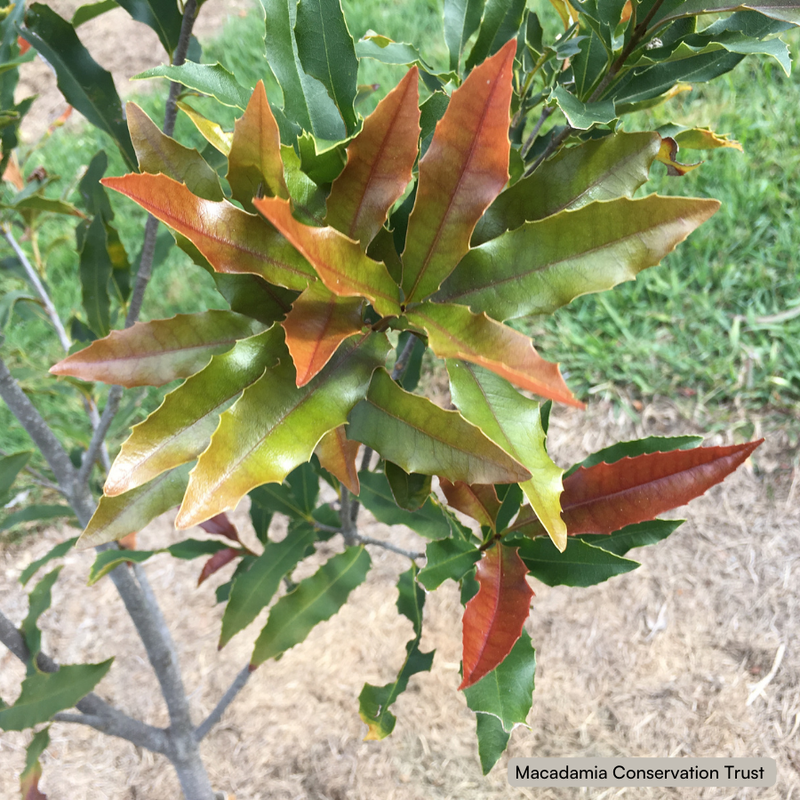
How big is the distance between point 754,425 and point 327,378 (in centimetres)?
170

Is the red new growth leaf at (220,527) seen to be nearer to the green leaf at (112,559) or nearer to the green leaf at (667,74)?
the green leaf at (112,559)

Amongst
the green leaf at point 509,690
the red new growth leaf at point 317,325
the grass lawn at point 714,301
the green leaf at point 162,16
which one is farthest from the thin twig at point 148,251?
the grass lawn at point 714,301

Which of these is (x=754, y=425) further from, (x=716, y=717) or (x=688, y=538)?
(x=716, y=717)

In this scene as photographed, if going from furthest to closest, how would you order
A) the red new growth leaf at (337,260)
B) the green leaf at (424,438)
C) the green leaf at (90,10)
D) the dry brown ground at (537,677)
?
the dry brown ground at (537,677), the green leaf at (90,10), the green leaf at (424,438), the red new growth leaf at (337,260)

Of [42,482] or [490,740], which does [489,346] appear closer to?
[490,740]

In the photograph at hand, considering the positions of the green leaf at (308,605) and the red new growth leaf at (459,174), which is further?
the green leaf at (308,605)

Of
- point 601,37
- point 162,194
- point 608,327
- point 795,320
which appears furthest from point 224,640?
point 795,320

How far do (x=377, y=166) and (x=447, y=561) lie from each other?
443 millimetres

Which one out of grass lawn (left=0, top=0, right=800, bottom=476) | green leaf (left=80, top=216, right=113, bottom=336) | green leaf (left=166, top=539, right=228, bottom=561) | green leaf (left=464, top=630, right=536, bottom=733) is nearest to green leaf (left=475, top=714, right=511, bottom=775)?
green leaf (left=464, top=630, right=536, bottom=733)

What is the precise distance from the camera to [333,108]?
0.58 metres

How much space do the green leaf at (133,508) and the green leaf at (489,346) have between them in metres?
0.28

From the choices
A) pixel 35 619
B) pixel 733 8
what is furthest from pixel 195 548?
pixel 733 8

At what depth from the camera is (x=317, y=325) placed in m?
0.48

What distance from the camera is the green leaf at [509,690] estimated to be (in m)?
0.67
